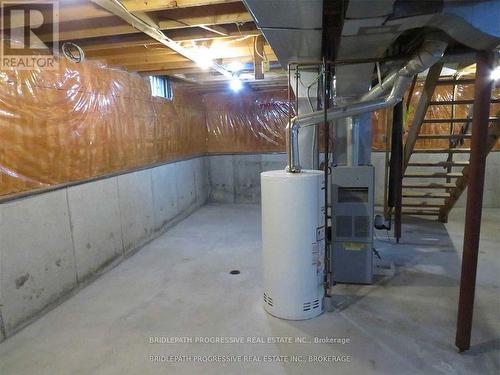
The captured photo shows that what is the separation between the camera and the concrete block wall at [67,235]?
226cm

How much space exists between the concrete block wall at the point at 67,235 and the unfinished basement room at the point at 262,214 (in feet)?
0.05

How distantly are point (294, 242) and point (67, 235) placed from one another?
1.92m

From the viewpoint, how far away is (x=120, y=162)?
363cm

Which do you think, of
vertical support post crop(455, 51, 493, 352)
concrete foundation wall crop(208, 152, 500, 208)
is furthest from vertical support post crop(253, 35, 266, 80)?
concrete foundation wall crop(208, 152, 500, 208)

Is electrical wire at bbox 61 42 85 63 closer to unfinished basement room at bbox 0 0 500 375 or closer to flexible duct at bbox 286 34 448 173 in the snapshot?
unfinished basement room at bbox 0 0 500 375

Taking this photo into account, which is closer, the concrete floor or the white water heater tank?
the concrete floor

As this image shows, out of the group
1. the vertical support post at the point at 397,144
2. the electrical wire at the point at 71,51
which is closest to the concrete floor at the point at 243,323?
the vertical support post at the point at 397,144

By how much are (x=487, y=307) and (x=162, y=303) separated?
2479 mm

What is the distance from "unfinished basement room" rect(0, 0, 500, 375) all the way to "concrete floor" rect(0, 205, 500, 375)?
0.01m

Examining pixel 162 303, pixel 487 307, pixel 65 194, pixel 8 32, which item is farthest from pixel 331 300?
pixel 8 32

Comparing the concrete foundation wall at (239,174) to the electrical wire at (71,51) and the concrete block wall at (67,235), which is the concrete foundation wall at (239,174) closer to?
the concrete block wall at (67,235)

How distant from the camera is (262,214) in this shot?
7.80ft

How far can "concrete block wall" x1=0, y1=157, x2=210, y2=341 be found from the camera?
2262 mm

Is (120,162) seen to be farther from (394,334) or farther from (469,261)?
(469,261)
